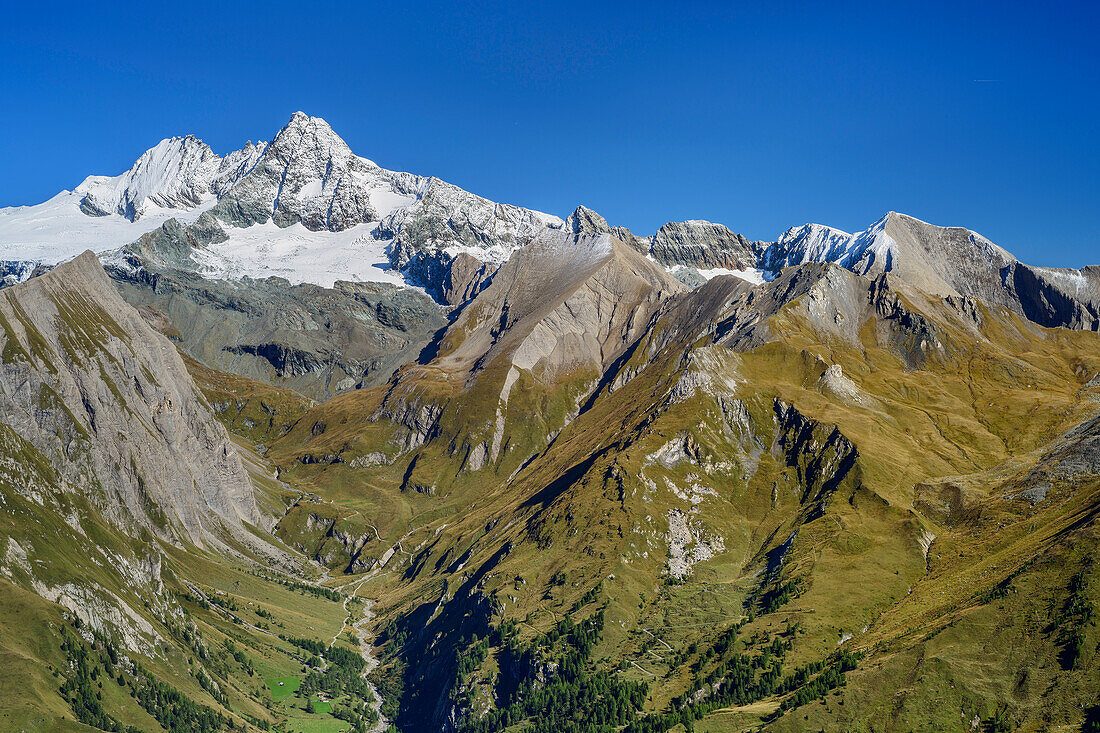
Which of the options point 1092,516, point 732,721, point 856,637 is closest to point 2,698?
point 732,721

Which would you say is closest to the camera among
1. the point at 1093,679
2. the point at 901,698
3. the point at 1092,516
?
Answer: the point at 1093,679

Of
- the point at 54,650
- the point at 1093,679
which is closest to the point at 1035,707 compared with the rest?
the point at 1093,679

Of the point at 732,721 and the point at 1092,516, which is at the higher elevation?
the point at 1092,516

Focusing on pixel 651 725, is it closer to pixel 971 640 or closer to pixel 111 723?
pixel 971 640

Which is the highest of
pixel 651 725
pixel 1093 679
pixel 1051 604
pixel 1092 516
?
pixel 1092 516

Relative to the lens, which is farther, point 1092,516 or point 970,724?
point 1092,516

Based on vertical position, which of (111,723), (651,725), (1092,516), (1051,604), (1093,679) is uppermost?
(1092,516)

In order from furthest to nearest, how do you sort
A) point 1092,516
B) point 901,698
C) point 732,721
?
1. point 1092,516
2. point 732,721
3. point 901,698

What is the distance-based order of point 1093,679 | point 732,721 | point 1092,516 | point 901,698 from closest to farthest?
1. point 1093,679
2. point 901,698
3. point 732,721
4. point 1092,516

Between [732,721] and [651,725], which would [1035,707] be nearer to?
[732,721]
